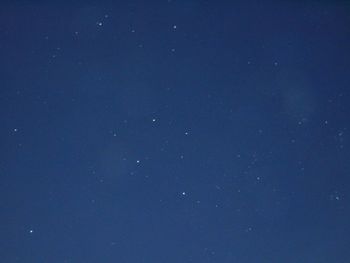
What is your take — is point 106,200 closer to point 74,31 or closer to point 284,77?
point 74,31

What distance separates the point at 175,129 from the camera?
132 cm

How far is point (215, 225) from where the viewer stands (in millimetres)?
1345

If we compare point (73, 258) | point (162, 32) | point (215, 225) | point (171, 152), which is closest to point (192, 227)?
point (215, 225)

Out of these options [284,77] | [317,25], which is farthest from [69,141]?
[317,25]

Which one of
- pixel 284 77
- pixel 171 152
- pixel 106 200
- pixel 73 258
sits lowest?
pixel 73 258

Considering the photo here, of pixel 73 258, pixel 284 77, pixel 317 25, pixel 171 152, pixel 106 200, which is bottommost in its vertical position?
pixel 73 258

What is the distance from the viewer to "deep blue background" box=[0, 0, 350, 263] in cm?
129

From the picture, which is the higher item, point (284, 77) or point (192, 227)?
point (284, 77)

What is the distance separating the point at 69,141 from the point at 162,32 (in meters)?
0.42

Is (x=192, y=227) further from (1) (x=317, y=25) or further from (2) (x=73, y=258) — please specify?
(1) (x=317, y=25)

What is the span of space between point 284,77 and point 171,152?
406 millimetres

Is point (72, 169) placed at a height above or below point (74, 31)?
below

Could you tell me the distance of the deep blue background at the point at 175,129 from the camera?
50.7 inches

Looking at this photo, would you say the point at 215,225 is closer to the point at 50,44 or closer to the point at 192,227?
the point at 192,227
